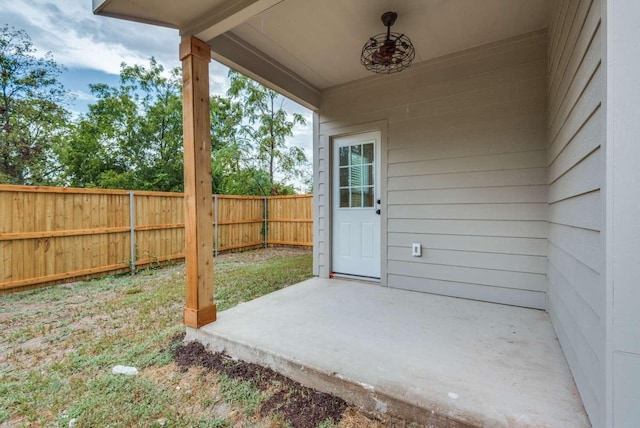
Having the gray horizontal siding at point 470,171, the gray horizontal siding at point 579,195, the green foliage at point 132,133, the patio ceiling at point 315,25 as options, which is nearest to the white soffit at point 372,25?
the patio ceiling at point 315,25

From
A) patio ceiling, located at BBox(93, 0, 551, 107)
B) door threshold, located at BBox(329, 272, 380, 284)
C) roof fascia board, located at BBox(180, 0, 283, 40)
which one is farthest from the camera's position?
door threshold, located at BBox(329, 272, 380, 284)

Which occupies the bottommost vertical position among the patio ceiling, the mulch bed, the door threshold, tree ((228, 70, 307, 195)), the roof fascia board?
the mulch bed

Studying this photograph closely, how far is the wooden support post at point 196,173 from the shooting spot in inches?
85.7

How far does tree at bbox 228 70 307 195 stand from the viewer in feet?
30.4

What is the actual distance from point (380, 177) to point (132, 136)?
9029 millimetres

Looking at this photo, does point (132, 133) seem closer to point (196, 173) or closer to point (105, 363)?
point (196, 173)

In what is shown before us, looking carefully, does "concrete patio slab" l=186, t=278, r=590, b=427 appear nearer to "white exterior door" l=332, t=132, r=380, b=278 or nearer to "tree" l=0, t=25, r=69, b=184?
"white exterior door" l=332, t=132, r=380, b=278

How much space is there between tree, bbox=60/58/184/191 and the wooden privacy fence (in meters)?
4.10

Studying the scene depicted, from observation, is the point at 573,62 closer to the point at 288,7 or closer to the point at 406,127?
the point at 406,127

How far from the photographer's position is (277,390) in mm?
1638

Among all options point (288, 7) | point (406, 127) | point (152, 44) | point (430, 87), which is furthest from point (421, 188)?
point (152, 44)

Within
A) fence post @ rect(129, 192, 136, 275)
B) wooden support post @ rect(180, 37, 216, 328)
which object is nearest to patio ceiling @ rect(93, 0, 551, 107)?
wooden support post @ rect(180, 37, 216, 328)

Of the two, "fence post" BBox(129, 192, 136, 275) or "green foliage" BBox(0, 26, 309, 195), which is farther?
"green foliage" BBox(0, 26, 309, 195)

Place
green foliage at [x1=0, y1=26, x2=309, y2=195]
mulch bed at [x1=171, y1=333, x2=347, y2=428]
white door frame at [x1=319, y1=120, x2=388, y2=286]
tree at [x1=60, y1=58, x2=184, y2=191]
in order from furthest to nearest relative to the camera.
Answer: tree at [x1=60, y1=58, x2=184, y2=191] → green foliage at [x1=0, y1=26, x2=309, y2=195] → white door frame at [x1=319, y1=120, x2=388, y2=286] → mulch bed at [x1=171, y1=333, x2=347, y2=428]
